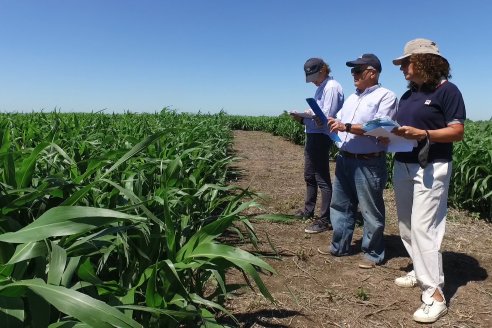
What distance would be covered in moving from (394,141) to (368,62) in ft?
2.59

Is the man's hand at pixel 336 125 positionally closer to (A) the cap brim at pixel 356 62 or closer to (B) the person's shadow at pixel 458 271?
(A) the cap brim at pixel 356 62

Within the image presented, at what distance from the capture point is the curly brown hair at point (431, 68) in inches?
104

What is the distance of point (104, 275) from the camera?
187cm

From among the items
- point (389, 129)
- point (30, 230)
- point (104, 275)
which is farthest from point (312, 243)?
point (30, 230)

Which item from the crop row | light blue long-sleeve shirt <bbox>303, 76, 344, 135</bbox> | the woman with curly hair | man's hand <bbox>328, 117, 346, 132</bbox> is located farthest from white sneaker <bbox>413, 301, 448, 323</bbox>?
the crop row

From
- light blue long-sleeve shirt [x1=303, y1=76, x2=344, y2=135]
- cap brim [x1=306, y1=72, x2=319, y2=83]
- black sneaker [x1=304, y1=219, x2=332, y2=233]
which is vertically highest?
cap brim [x1=306, y1=72, x2=319, y2=83]

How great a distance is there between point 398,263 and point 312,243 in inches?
33.5

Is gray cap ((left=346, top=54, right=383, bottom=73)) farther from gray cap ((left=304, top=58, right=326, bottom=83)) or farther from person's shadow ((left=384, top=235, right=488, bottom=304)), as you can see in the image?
person's shadow ((left=384, top=235, right=488, bottom=304))

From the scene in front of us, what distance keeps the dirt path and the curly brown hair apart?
52.3 inches

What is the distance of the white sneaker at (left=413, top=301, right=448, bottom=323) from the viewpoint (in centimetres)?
261

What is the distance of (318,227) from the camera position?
14.6ft

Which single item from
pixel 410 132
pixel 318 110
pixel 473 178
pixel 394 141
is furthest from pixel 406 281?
pixel 473 178

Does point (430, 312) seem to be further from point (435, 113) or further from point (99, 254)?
point (99, 254)

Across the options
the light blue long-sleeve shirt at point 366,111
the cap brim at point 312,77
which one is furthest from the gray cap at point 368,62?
the cap brim at point 312,77
